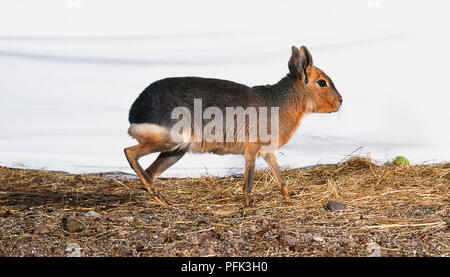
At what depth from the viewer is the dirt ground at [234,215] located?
3.40 metres

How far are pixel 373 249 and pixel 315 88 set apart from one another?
199 centimetres

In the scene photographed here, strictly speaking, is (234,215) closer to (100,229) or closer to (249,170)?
(249,170)

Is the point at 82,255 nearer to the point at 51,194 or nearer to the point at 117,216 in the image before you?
the point at 117,216

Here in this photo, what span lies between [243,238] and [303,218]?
26.5 inches

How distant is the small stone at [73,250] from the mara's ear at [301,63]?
2.43m

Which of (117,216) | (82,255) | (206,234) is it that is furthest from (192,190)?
(82,255)

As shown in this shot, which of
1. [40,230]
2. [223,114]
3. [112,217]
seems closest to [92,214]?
[112,217]

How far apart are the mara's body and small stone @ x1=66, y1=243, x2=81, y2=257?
1.18 meters

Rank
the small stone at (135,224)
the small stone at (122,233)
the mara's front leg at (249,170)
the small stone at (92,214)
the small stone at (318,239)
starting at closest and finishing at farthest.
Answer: the small stone at (318,239), the small stone at (122,233), the small stone at (135,224), the small stone at (92,214), the mara's front leg at (249,170)

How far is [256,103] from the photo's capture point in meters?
4.79

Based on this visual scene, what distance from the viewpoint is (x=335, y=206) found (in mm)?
4305

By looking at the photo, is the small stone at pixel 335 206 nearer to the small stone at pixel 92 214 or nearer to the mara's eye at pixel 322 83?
the mara's eye at pixel 322 83

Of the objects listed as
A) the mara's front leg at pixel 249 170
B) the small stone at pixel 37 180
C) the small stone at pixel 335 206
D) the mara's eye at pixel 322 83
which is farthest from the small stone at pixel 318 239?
the small stone at pixel 37 180

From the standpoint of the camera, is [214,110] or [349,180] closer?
[214,110]
